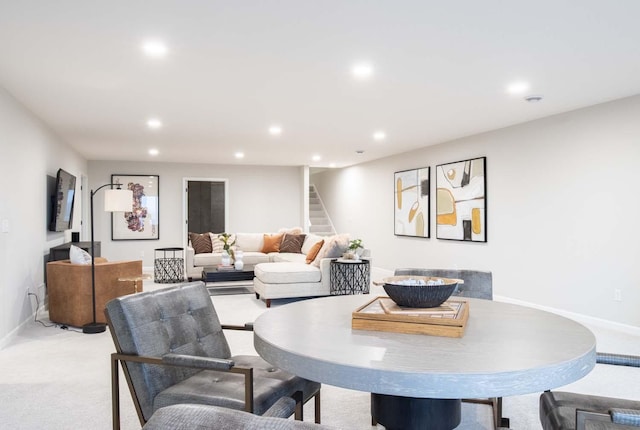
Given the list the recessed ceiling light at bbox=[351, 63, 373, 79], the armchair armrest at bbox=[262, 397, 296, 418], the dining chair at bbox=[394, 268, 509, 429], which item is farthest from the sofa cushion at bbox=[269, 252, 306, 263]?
the armchair armrest at bbox=[262, 397, 296, 418]

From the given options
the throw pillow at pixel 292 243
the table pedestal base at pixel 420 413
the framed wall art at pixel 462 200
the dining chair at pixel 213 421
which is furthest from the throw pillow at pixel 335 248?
the dining chair at pixel 213 421

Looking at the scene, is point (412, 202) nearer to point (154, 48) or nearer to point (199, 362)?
point (154, 48)

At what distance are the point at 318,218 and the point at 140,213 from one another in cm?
417

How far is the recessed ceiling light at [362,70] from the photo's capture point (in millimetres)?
3580

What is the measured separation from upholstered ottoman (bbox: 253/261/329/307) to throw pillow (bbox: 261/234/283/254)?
2460 millimetres

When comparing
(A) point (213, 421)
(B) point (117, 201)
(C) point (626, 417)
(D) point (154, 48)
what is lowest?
(C) point (626, 417)

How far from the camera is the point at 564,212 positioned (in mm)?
5207

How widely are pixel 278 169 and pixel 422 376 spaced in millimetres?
9842

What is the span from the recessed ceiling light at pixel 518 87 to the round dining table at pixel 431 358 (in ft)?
9.10

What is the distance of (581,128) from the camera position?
502cm

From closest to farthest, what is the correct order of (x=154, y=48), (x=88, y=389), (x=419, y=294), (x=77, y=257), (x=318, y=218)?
1. (x=419, y=294)
2. (x=88, y=389)
3. (x=154, y=48)
4. (x=77, y=257)
5. (x=318, y=218)

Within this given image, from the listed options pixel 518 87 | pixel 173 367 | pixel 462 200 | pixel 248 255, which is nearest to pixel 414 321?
pixel 173 367

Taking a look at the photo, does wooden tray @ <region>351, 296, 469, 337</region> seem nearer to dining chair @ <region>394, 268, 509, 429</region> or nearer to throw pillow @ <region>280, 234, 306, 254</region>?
dining chair @ <region>394, 268, 509, 429</region>

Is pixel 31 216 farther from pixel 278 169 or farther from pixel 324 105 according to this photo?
pixel 278 169
